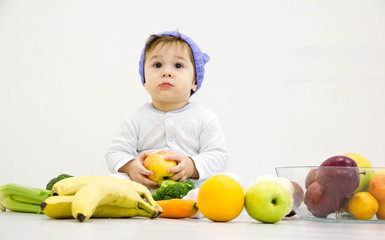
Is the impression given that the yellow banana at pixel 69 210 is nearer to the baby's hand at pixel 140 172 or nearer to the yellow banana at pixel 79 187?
the yellow banana at pixel 79 187

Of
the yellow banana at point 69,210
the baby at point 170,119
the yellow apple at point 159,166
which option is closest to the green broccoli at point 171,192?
the yellow apple at point 159,166

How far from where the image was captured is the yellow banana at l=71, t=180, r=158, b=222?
4.39 feet

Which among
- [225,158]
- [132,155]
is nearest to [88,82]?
[132,155]

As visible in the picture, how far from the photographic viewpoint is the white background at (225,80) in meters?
3.19

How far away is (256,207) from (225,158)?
895 mm

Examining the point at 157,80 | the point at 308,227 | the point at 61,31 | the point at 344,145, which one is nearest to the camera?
the point at 308,227

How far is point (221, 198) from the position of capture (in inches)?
56.6

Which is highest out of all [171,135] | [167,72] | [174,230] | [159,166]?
[167,72]

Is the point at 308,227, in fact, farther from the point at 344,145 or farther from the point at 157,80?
the point at 344,145

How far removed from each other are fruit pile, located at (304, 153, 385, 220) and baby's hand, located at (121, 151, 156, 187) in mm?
797

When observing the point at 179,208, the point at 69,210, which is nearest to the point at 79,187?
the point at 69,210

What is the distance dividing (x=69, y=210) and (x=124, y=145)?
91cm

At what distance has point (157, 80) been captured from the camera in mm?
2320

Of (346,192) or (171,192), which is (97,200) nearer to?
(171,192)
